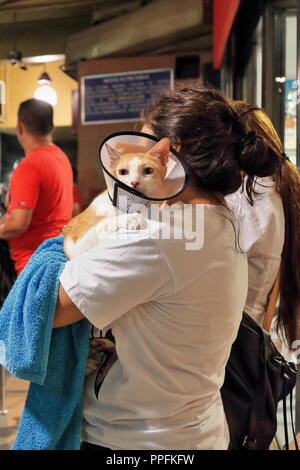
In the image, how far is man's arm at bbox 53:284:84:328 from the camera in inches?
25.8

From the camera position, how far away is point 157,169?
694mm

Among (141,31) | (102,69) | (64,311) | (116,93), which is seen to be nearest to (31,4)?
(64,311)

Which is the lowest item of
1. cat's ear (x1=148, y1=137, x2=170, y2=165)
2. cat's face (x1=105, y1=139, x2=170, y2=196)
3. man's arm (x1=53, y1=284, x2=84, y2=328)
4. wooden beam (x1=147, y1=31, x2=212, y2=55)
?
man's arm (x1=53, y1=284, x2=84, y2=328)

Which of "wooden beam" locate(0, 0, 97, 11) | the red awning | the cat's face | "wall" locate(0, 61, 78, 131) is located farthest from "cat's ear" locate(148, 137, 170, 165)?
the red awning

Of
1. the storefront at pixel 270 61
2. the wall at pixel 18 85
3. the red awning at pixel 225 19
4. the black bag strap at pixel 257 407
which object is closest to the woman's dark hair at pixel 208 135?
the black bag strap at pixel 257 407

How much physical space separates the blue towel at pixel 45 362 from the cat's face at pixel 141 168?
0.14 m

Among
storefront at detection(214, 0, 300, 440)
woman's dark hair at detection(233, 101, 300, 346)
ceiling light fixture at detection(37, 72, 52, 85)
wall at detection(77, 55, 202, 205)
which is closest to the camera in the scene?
woman's dark hair at detection(233, 101, 300, 346)

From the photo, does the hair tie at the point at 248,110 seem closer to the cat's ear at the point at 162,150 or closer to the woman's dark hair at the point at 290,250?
the woman's dark hair at the point at 290,250

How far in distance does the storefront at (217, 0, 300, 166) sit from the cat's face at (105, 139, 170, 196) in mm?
574

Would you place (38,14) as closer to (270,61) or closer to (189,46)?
(270,61)

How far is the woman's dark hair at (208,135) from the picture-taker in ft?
2.29

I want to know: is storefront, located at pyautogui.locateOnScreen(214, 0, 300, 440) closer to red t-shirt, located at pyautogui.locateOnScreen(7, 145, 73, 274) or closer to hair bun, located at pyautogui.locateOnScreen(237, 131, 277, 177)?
hair bun, located at pyautogui.locateOnScreen(237, 131, 277, 177)
